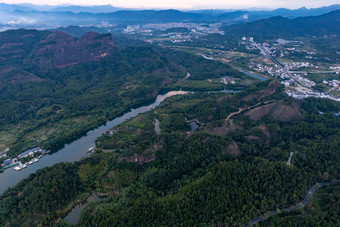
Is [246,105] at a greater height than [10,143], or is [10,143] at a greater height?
[246,105]

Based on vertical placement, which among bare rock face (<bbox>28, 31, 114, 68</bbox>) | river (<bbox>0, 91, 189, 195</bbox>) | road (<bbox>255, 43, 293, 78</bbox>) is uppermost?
bare rock face (<bbox>28, 31, 114, 68</bbox>)

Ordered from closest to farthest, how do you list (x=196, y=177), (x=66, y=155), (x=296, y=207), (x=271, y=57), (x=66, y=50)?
(x=296, y=207), (x=196, y=177), (x=66, y=155), (x=66, y=50), (x=271, y=57)

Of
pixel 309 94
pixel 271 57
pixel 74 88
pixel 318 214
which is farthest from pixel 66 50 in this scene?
pixel 271 57

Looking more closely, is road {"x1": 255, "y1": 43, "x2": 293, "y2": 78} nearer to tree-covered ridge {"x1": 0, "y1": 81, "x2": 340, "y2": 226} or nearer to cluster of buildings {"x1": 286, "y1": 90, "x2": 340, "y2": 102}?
cluster of buildings {"x1": 286, "y1": 90, "x2": 340, "y2": 102}

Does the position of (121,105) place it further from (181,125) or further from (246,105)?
(246,105)

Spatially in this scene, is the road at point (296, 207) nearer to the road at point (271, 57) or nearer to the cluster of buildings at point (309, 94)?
the cluster of buildings at point (309, 94)

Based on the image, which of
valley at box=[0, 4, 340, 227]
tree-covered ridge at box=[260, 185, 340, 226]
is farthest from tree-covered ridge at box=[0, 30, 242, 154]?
tree-covered ridge at box=[260, 185, 340, 226]

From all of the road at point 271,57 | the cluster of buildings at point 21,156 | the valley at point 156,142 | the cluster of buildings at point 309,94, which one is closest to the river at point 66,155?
the valley at point 156,142

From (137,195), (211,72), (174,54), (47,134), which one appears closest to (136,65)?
(174,54)

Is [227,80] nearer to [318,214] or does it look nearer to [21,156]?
[318,214]
